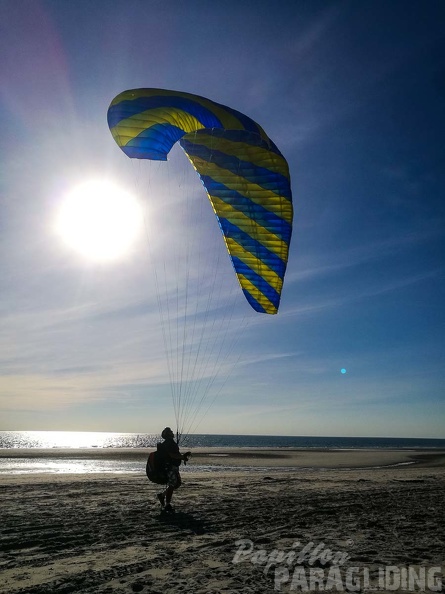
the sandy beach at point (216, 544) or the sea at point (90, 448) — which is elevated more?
the sandy beach at point (216, 544)

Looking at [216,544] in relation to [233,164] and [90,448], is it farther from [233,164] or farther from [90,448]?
[90,448]

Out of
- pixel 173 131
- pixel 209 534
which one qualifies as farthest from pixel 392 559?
pixel 173 131

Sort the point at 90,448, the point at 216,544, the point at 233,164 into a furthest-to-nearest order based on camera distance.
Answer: the point at 90,448 < the point at 233,164 < the point at 216,544

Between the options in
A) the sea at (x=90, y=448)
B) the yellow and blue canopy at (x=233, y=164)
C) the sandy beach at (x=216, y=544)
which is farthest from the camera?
the sea at (x=90, y=448)

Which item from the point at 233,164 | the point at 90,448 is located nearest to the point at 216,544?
the point at 233,164

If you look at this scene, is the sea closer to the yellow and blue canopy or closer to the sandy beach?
the sandy beach

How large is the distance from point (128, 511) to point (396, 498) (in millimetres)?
6744

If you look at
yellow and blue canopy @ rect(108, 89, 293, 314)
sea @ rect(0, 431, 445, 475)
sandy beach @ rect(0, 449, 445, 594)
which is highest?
yellow and blue canopy @ rect(108, 89, 293, 314)

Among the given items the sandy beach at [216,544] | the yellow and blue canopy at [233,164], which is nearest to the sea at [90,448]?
the sandy beach at [216,544]

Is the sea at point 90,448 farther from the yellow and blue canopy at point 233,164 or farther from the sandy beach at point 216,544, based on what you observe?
the yellow and blue canopy at point 233,164

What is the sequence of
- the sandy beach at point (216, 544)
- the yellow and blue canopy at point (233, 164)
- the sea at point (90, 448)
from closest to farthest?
1. the sandy beach at point (216, 544)
2. the yellow and blue canopy at point (233, 164)
3. the sea at point (90, 448)

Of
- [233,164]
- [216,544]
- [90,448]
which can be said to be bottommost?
[90,448]

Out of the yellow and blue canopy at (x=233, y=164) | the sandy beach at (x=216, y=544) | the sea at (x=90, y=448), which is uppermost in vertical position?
the yellow and blue canopy at (x=233, y=164)

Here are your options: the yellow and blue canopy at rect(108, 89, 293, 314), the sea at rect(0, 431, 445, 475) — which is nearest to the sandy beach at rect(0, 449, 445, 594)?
the sea at rect(0, 431, 445, 475)
